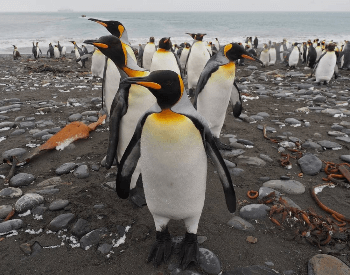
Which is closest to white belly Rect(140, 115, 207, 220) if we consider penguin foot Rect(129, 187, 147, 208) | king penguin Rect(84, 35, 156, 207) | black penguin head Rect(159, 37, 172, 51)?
penguin foot Rect(129, 187, 147, 208)

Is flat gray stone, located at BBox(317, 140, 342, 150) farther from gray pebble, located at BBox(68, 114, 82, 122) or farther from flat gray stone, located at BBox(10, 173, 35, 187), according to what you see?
gray pebble, located at BBox(68, 114, 82, 122)

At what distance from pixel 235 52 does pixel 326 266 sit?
2665 millimetres

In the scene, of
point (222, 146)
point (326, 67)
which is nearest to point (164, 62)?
point (222, 146)

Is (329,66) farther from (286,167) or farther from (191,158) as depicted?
(191,158)

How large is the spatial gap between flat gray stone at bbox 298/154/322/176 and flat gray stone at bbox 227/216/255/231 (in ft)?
4.29

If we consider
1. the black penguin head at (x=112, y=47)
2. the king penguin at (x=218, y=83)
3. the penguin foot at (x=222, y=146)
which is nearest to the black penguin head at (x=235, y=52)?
the king penguin at (x=218, y=83)

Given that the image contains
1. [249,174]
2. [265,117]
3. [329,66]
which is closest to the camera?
[249,174]

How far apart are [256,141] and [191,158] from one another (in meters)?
2.63

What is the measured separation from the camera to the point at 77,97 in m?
7.14

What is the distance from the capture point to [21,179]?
3.24 meters

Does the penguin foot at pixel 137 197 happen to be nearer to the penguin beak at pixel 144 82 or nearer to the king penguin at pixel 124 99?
the king penguin at pixel 124 99

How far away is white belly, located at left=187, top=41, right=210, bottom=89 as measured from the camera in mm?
7230

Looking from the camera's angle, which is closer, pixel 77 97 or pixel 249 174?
pixel 249 174

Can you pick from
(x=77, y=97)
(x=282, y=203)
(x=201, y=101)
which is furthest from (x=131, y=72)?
(x=77, y=97)
